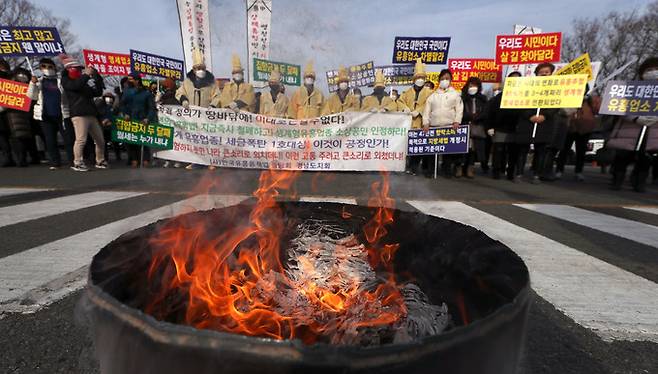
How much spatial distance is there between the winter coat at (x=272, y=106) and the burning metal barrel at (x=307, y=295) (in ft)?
22.9

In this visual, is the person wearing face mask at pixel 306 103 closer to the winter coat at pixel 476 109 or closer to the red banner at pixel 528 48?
the winter coat at pixel 476 109

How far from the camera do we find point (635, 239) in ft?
11.4

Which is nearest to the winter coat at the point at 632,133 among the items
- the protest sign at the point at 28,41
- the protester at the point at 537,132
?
the protester at the point at 537,132

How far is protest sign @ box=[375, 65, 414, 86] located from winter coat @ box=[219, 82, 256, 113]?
8.11m

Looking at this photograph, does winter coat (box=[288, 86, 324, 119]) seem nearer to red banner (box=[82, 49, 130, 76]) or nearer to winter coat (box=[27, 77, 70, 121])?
winter coat (box=[27, 77, 70, 121])

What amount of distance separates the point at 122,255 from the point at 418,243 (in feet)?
4.16

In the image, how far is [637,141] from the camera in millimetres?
6766

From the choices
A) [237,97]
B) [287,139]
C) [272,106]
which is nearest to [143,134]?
[237,97]

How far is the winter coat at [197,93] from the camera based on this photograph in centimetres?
864

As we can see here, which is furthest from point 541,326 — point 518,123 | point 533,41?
point 533,41

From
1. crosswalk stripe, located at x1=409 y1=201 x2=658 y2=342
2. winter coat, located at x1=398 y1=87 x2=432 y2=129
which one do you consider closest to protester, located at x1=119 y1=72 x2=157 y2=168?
winter coat, located at x1=398 y1=87 x2=432 y2=129

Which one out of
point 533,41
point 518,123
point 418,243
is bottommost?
point 418,243

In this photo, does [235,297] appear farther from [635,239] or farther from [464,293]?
[635,239]

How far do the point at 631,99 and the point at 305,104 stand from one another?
666 centimetres
